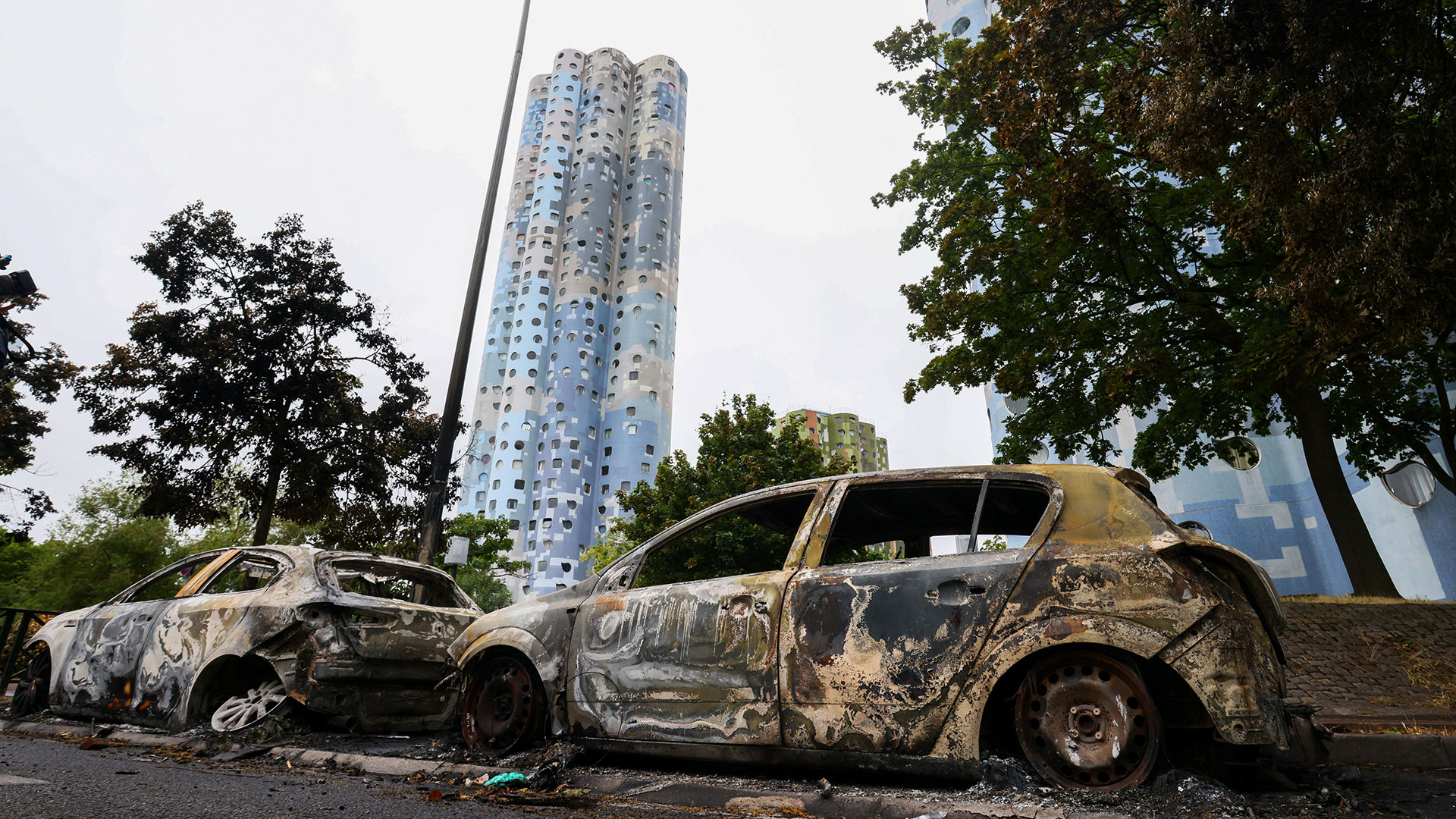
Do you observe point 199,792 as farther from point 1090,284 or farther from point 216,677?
point 1090,284

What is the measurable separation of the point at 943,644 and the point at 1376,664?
787cm

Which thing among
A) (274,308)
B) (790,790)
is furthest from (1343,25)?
(274,308)

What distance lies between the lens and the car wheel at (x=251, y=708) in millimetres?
5016

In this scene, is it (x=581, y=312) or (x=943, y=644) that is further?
(x=581, y=312)

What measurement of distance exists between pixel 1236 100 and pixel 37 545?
170 feet

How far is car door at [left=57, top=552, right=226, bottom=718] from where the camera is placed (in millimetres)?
5738

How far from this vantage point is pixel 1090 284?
12.2m

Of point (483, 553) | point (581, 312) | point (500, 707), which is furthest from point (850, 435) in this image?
point (500, 707)

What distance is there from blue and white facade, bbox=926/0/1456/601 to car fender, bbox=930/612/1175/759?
15782mm

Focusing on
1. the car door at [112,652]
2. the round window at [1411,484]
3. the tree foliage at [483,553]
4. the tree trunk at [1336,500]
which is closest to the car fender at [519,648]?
the car door at [112,652]

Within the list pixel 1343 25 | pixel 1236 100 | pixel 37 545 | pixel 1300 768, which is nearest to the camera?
pixel 1300 768

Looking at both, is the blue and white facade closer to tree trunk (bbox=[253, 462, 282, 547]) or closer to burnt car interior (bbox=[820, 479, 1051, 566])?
burnt car interior (bbox=[820, 479, 1051, 566])

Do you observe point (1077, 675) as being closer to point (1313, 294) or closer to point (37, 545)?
point (1313, 294)

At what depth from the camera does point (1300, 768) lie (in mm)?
3500
